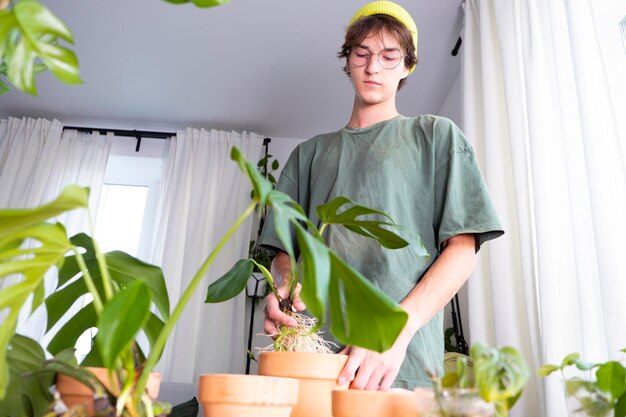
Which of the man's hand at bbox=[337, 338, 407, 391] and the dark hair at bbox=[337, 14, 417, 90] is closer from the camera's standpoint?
the man's hand at bbox=[337, 338, 407, 391]

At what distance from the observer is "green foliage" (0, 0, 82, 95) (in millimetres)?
382

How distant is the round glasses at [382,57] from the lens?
1157 millimetres

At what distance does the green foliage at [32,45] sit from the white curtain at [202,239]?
9.41 ft

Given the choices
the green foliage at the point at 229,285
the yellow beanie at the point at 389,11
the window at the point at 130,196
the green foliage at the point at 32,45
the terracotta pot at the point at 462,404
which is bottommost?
the terracotta pot at the point at 462,404

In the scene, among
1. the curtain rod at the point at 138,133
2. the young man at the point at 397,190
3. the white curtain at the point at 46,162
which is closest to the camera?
the young man at the point at 397,190

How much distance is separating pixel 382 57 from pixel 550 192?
63cm

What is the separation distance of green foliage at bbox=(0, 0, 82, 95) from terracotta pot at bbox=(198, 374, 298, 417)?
0.29 m

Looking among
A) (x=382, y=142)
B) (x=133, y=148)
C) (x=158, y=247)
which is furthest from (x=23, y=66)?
(x=133, y=148)

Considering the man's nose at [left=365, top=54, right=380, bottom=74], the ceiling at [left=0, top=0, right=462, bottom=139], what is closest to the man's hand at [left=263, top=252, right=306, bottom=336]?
the man's nose at [left=365, top=54, right=380, bottom=74]

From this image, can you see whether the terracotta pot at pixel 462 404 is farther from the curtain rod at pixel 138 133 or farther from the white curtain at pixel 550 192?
the curtain rod at pixel 138 133

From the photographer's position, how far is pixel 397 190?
1.05 m

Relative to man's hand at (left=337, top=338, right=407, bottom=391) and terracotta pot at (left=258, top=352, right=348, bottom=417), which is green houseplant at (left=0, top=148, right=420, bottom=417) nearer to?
terracotta pot at (left=258, top=352, right=348, bottom=417)

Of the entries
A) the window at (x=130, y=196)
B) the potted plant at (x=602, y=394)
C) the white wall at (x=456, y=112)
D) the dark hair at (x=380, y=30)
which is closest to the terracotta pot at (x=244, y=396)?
the potted plant at (x=602, y=394)

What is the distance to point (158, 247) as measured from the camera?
3.42 meters
